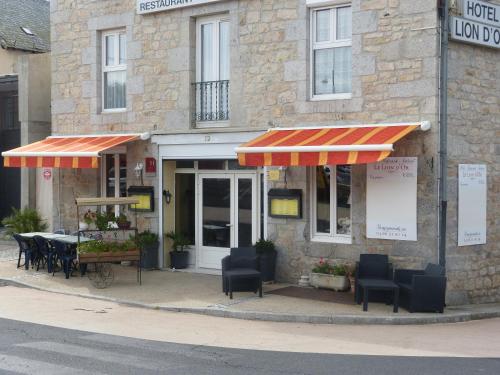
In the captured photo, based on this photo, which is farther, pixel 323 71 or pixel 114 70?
pixel 114 70

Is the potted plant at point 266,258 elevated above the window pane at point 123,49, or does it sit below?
below

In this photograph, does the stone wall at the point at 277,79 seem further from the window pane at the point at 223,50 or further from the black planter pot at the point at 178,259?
the black planter pot at the point at 178,259

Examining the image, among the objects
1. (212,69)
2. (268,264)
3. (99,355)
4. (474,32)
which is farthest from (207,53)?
(99,355)

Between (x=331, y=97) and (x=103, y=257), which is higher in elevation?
(x=331, y=97)

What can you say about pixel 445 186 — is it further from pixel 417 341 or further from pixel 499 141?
pixel 417 341

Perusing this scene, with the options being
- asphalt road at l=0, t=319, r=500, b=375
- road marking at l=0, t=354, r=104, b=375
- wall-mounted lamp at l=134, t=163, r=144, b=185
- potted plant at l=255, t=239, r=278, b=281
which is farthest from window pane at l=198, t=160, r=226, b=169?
road marking at l=0, t=354, r=104, b=375

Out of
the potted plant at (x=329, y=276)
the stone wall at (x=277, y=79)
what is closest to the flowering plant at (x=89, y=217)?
the stone wall at (x=277, y=79)

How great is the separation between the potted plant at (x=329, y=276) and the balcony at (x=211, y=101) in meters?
3.48

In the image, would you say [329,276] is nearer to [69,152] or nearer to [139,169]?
[139,169]

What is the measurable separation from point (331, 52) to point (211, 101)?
2745mm

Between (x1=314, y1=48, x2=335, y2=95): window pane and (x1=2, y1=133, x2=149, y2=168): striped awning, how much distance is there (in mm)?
3846

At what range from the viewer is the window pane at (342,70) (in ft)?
41.3

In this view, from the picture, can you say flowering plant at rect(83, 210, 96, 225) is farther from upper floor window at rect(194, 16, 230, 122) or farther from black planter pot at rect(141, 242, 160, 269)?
upper floor window at rect(194, 16, 230, 122)

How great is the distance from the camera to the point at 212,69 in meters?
14.4
